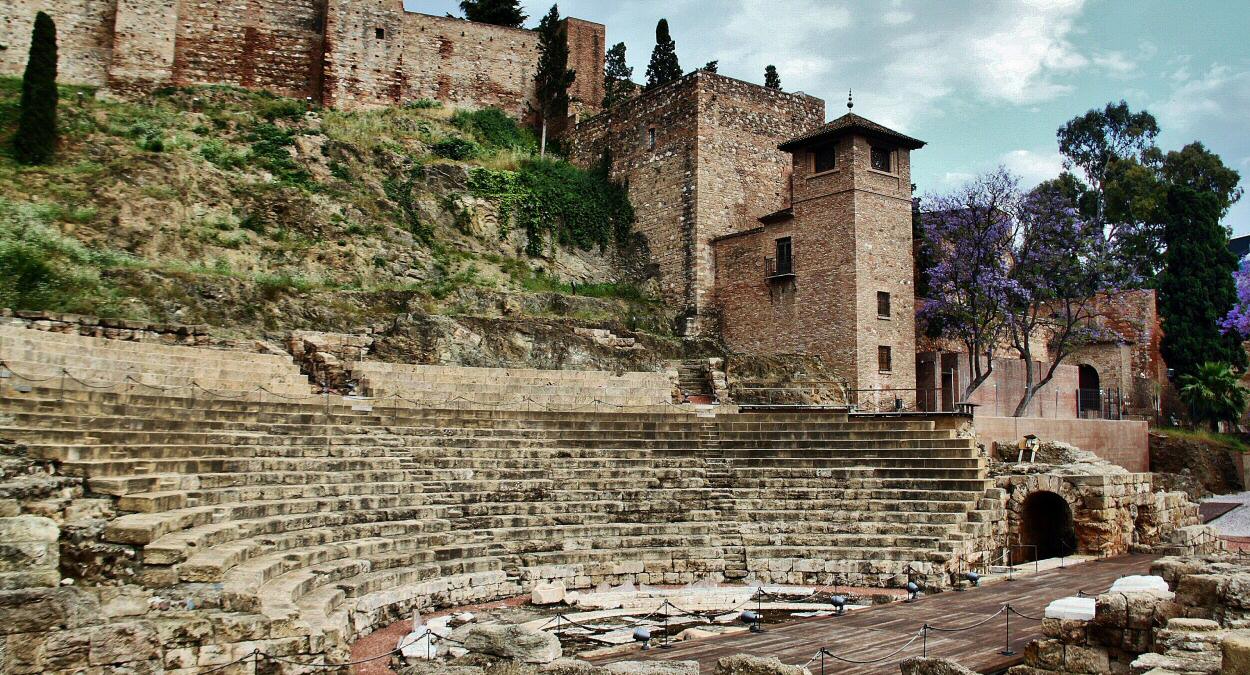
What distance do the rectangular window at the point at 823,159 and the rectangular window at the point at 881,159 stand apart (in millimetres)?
1275

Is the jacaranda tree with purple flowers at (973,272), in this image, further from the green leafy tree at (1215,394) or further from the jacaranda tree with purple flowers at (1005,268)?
the green leafy tree at (1215,394)

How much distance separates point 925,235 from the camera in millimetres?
30266

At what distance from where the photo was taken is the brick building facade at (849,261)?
87.9 ft

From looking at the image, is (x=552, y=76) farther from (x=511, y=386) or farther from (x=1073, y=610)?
(x=1073, y=610)

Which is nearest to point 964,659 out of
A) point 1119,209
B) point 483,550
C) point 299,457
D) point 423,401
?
point 483,550

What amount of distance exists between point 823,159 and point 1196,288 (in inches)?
593

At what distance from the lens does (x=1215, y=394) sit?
31172 millimetres

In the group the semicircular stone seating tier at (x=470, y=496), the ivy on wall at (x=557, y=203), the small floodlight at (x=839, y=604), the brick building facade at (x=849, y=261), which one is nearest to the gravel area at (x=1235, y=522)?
the brick building facade at (x=849, y=261)

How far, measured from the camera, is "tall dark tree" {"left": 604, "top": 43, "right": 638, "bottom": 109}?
124 feet

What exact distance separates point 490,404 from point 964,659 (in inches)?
472

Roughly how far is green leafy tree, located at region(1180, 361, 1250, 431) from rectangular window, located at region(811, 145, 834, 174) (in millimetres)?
14629

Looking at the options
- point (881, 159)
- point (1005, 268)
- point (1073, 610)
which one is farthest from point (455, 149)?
point (1073, 610)

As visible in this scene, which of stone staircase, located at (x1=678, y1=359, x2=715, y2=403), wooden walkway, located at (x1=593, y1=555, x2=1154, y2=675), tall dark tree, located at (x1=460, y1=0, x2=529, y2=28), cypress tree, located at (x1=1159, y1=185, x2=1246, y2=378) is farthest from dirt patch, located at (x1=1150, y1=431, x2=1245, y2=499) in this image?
tall dark tree, located at (x1=460, y1=0, x2=529, y2=28)

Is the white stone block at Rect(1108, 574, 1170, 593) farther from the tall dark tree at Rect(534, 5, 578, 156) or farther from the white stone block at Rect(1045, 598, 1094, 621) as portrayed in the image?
the tall dark tree at Rect(534, 5, 578, 156)
